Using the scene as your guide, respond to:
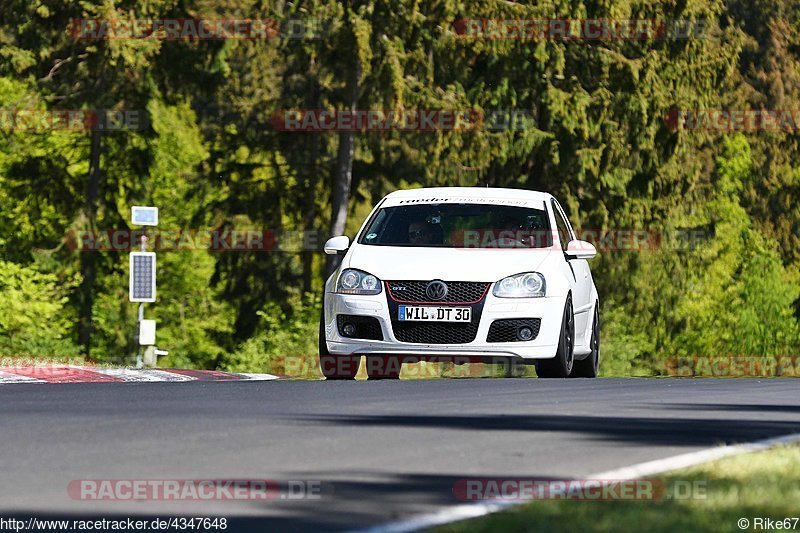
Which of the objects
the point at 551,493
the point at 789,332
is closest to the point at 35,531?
the point at 551,493

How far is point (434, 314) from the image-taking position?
17.2 m

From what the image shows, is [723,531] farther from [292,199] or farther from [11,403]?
[292,199]

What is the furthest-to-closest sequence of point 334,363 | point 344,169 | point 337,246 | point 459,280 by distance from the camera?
point 344,169 → point 334,363 → point 337,246 → point 459,280

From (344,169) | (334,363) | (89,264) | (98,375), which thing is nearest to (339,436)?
(334,363)

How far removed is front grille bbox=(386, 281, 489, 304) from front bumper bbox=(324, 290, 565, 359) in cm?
9

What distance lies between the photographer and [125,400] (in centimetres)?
1401

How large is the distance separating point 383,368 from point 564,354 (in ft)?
6.33

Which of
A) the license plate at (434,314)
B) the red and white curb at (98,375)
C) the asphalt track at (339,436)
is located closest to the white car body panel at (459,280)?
the license plate at (434,314)

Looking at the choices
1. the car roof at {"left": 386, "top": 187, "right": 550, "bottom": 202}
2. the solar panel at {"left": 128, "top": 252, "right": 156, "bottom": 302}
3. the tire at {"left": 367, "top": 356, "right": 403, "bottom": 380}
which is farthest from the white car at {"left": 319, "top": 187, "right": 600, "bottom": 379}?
the solar panel at {"left": 128, "top": 252, "right": 156, "bottom": 302}

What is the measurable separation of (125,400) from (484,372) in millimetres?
25641

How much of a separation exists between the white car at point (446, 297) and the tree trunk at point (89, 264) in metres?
30.0

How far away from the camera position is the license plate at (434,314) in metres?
17.2

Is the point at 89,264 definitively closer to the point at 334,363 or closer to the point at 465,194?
the point at 465,194

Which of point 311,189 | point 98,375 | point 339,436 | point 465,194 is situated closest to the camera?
point 339,436
